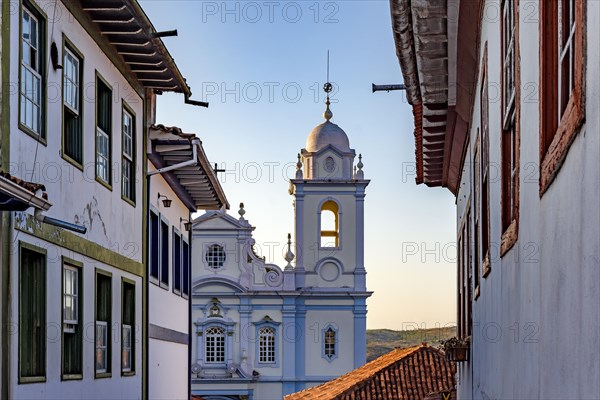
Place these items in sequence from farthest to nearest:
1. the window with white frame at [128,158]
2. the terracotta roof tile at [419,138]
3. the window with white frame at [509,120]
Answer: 1. the window with white frame at [128,158]
2. the terracotta roof tile at [419,138]
3. the window with white frame at [509,120]

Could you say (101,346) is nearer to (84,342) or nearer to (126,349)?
(84,342)

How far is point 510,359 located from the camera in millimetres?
6605

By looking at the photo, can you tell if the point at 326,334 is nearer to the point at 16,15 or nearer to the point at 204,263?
the point at 204,263

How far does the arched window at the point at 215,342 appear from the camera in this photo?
182ft

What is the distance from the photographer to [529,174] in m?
5.21

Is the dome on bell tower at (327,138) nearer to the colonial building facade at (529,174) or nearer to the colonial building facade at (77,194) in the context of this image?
the colonial building facade at (77,194)

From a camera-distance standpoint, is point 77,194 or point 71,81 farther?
point 77,194

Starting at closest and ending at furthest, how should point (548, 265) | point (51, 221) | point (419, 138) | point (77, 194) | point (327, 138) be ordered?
point (548, 265) → point (51, 221) → point (77, 194) → point (419, 138) → point (327, 138)

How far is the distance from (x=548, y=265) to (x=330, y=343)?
5212 cm

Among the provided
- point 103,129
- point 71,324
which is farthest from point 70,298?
point 103,129

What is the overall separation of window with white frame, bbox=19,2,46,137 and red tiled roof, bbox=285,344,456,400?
19365mm

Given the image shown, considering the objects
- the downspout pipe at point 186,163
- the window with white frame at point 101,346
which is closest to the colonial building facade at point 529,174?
the window with white frame at point 101,346

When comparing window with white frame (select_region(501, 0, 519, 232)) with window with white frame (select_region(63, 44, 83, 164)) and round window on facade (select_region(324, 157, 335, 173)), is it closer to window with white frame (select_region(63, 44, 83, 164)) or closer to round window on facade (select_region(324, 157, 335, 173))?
window with white frame (select_region(63, 44, 83, 164))

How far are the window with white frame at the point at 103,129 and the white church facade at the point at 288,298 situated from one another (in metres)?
41.4
